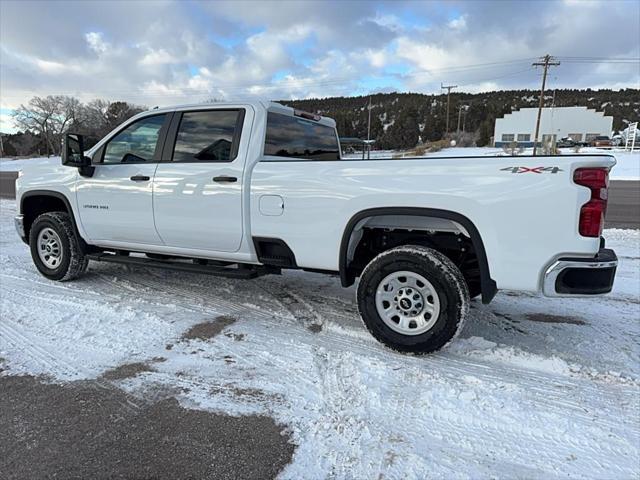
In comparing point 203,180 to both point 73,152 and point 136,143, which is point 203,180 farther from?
point 73,152

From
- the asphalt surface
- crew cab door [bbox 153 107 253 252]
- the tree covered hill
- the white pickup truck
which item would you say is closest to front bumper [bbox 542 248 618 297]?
the white pickup truck

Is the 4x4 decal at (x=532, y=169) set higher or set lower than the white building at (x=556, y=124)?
lower

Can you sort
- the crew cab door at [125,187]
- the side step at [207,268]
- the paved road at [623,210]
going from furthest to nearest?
1. the paved road at [623,210]
2. the crew cab door at [125,187]
3. the side step at [207,268]

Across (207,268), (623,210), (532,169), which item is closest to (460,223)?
(532,169)

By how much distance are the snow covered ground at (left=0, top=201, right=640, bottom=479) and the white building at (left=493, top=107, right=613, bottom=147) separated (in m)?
80.7

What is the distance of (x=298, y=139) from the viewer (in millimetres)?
4883

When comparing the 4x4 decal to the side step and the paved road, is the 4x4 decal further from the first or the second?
the paved road

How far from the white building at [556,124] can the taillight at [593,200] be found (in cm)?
8146

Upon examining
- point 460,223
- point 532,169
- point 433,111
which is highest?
point 433,111

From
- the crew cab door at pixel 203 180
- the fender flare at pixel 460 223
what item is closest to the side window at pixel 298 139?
the crew cab door at pixel 203 180

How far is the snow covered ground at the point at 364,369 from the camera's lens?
249 centimetres

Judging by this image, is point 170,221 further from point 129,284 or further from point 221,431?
point 221,431

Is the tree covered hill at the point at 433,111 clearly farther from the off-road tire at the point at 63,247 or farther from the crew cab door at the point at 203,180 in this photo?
the crew cab door at the point at 203,180

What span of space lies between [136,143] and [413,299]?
333cm
